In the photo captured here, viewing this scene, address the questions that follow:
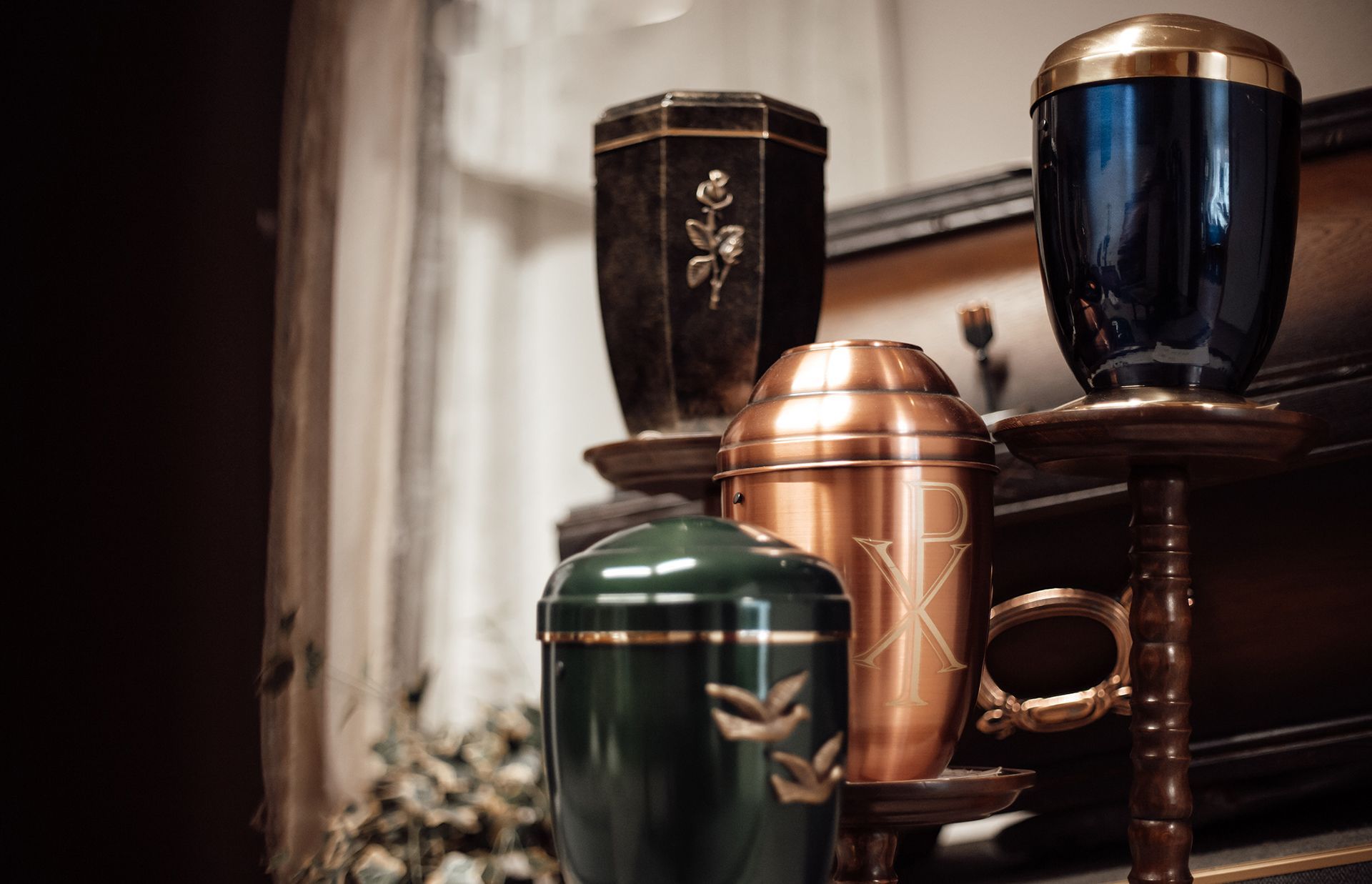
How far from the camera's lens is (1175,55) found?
0.51 metres

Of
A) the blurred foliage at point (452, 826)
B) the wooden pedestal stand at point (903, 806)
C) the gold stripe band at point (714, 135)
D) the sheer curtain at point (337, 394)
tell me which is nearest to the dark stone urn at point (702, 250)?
the gold stripe band at point (714, 135)

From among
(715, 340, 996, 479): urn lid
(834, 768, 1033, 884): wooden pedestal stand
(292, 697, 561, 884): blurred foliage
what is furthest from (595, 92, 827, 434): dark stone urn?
(292, 697, 561, 884): blurred foliage

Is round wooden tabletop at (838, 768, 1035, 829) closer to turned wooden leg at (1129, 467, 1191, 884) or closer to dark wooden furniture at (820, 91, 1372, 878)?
turned wooden leg at (1129, 467, 1191, 884)

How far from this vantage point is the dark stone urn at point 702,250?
72 centimetres

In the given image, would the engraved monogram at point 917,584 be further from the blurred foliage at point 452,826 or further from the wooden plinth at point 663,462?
the blurred foliage at point 452,826

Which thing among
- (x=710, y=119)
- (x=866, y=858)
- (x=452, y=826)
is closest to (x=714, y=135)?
(x=710, y=119)

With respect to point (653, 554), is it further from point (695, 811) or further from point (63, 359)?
point (63, 359)

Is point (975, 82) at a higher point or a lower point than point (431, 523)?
higher

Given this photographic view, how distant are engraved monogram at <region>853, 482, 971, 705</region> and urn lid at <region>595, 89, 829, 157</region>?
0.31 m

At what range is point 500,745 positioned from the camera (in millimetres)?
1383

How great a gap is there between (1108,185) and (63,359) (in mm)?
1188

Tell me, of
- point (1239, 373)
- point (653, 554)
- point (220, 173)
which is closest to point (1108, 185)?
point (1239, 373)

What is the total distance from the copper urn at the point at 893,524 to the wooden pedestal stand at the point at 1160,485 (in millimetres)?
46

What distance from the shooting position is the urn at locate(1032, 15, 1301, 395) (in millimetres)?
508
